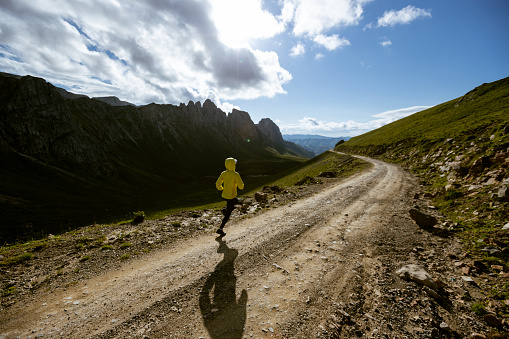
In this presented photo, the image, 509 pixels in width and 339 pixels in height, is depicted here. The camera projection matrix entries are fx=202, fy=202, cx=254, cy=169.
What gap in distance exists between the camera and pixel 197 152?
18375 centimetres

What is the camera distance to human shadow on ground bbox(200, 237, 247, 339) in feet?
15.2

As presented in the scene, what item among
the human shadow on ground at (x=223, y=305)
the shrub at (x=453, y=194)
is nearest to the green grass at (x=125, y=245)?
the human shadow on ground at (x=223, y=305)

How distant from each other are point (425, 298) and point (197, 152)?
187831 millimetres

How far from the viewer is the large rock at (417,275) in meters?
6.01

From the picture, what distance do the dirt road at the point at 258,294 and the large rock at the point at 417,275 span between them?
22cm

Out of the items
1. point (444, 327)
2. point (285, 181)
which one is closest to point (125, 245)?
point (444, 327)

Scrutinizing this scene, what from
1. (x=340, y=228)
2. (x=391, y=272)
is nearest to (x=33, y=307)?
(x=391, y=272)

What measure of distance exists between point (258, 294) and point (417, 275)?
4.99 meters

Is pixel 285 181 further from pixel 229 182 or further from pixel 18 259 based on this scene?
pixel 18 259

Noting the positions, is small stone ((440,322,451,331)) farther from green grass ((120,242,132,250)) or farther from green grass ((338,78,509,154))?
green grass ((338,78,509,154))

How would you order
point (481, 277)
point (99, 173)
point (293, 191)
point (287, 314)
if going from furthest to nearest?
point (99, 173) < point (293, 191) < point (481, 277) < point (287, 314)

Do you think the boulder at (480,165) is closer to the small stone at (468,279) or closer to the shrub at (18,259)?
the small stone at (468,279)

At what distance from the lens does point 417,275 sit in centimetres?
630

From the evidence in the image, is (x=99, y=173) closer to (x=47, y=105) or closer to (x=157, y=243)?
(x=47, y=105)
